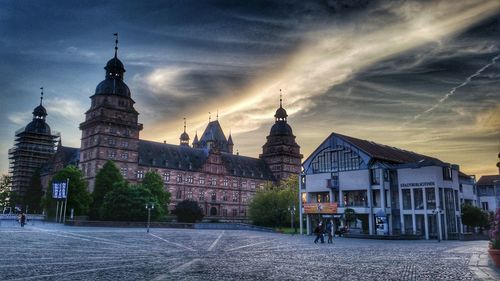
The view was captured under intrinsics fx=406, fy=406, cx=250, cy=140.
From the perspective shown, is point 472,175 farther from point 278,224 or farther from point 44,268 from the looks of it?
point 44,268

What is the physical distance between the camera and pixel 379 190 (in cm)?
5438

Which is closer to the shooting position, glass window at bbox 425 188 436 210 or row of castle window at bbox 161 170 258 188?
glass window at bbox 425 188 436 210

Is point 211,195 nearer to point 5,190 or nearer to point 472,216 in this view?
point 472,216

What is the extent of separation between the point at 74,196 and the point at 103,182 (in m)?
6.77

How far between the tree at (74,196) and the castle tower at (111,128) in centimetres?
976

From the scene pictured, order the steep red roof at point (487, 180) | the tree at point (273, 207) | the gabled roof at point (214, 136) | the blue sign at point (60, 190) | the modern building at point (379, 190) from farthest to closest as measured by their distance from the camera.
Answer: the gabled roof at point (214, 136) → the steep red roof at point (487, 180) → the tree at point (273, 207) → the blue sign at point (60, 190) → the modern building at point (379, 190)

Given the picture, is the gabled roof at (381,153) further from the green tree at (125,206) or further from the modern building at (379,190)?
the green tree at (125,206)

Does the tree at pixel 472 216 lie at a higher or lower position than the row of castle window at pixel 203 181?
lower

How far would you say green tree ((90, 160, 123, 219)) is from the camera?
76625 mm

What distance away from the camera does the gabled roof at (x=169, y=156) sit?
3922 inches

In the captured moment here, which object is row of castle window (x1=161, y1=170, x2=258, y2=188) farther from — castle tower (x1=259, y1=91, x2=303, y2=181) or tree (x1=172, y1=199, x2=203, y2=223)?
tree (x1=172, y1=199, x2=203, y2=223)

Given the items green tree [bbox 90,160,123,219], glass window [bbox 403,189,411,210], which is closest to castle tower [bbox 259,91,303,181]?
green tree [bbox 90,160,123,219]

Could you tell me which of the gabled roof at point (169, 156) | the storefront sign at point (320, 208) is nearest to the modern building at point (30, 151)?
the gabled roof at point (169, 156)

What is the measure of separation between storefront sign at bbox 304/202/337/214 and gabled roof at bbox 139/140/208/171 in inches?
1960
